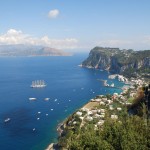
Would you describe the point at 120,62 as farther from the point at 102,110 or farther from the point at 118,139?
the point at 118,139

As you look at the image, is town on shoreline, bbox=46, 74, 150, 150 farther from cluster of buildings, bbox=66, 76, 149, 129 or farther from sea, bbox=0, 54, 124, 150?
sea, bbox=0, 54, 124, 150

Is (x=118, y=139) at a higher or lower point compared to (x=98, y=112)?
higher

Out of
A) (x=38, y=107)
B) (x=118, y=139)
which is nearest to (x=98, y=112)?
(x=38, y=107)

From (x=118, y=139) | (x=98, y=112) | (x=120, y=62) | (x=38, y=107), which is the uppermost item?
(x=118, y=139)

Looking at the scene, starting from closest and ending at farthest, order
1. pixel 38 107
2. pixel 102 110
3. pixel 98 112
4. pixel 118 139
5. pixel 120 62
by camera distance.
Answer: pixel 118 139 < pixel 98 112 < pixel 102 110 < pixel 38 107 < pixel 120 62

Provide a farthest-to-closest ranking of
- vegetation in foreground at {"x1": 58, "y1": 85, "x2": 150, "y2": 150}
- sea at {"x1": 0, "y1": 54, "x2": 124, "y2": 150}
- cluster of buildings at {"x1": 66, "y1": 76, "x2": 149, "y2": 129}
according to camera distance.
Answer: cluster of buildings at {"x1": 66, "y1": 76, "x2": 149, "y2": 129}
sea at {"x1": 0, "y1": 54, "x2": 124, "y2": 150}
vegetation in foreground at {"x1": 58, "y1": 85, "x2": 150, "y2": 150}

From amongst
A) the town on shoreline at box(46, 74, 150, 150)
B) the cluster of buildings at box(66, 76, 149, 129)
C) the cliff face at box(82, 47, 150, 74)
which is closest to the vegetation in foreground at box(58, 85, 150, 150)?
the town on shoreline at box(46, 74, 150, 150)

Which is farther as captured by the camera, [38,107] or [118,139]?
[38,107]

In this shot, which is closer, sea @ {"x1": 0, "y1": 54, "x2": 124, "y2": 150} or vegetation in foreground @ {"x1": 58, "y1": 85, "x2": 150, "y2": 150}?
vegetation in foreground @ {"x1": 58, "y1": 85, "x2": 150, "y2": 150}

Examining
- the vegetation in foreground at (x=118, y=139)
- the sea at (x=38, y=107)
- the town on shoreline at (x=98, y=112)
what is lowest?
the sea at (x=38, y=107)

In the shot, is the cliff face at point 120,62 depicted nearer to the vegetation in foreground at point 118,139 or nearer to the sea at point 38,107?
the sea at point 38,107

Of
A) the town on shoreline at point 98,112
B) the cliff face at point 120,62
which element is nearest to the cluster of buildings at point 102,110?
the town on shoreline at point 98,112

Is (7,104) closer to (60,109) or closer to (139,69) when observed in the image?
(60,109)
